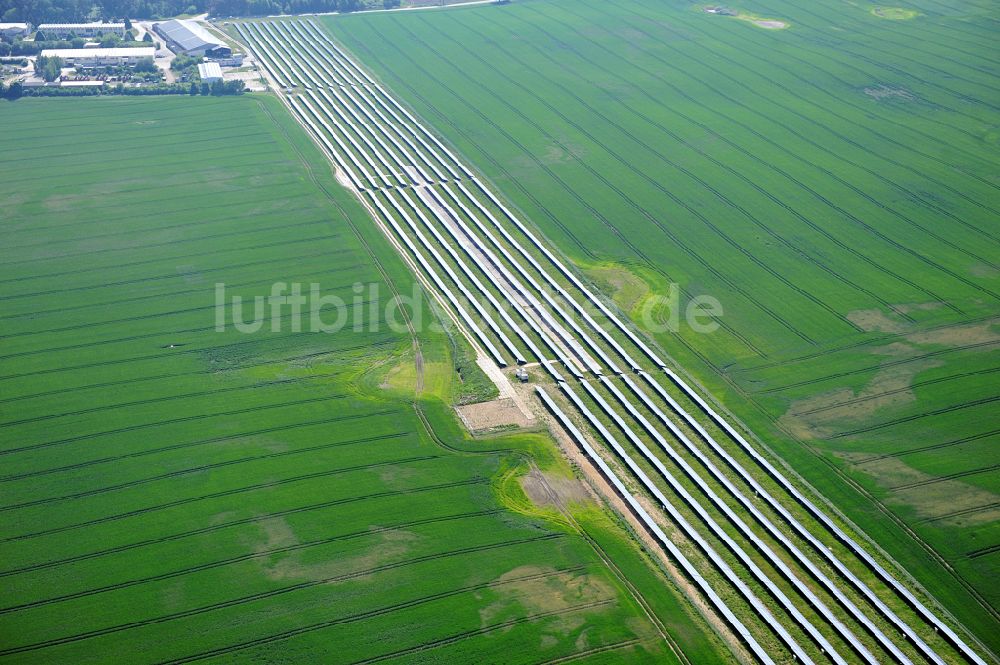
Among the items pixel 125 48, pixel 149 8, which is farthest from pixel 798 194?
pixel 149 8

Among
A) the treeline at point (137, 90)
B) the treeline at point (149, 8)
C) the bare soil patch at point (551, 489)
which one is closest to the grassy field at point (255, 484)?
the bare soil patch at point (551, 489)

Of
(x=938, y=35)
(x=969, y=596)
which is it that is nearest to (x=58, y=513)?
(x=969, y=596)

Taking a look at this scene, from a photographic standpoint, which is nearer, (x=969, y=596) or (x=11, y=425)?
(x=969, y=596)

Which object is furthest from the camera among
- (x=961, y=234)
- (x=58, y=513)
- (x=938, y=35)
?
(x=938, y=35)

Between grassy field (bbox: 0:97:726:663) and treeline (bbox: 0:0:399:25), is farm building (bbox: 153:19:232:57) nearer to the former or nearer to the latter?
treeline (bbox: 0:0:399:25)

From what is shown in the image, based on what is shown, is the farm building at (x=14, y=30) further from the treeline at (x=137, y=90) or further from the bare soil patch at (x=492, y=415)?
the bare soil patch at (x=492, y=415)

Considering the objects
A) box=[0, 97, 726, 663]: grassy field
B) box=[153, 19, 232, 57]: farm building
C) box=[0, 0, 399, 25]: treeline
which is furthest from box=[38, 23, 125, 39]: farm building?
box=[0, 97, 726, 663]: grassy field

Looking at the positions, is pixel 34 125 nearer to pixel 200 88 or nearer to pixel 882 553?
pixel 200 88
